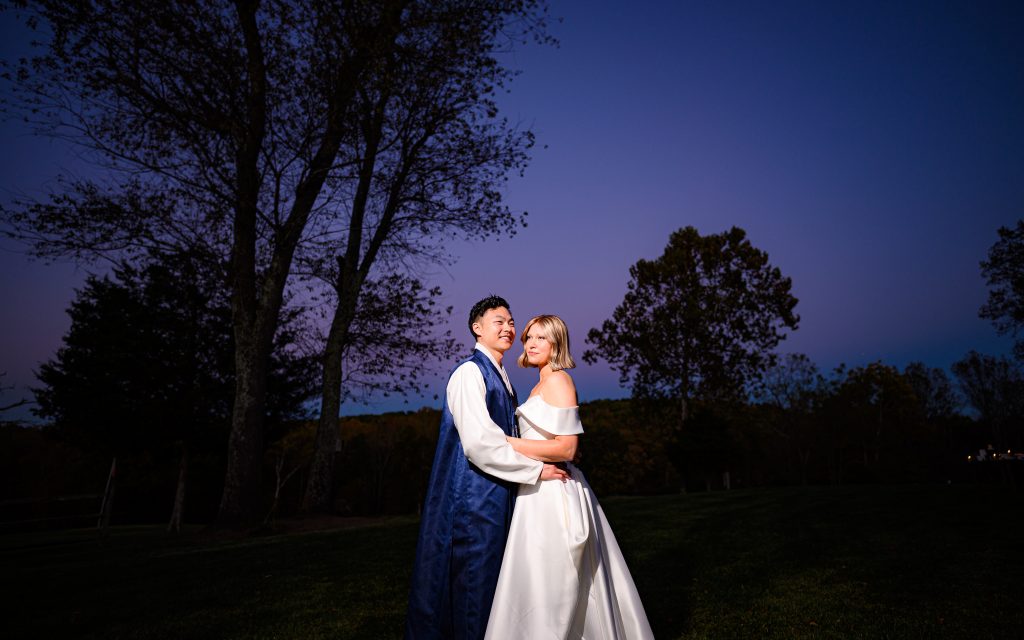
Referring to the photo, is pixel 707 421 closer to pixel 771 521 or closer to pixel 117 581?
pixel 771 521

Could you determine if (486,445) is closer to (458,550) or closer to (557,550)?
(458,550)

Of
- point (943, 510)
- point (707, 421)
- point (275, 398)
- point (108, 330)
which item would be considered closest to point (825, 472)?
point (707, 421)

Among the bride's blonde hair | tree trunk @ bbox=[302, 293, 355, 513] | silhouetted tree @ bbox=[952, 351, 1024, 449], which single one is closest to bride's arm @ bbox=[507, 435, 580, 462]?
the bride's blonde hair

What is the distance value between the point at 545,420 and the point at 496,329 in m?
0.75

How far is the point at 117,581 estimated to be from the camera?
8273 millimetres

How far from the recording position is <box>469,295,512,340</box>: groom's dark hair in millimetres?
4211

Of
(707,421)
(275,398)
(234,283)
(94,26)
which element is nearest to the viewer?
(94,26)

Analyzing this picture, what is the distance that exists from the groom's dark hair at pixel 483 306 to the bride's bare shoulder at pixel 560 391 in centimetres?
65

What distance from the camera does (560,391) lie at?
397cm

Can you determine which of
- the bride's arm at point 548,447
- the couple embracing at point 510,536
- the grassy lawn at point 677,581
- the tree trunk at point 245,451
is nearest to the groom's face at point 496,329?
the couple embracing at point 510,536

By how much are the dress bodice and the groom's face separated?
0.46 metres

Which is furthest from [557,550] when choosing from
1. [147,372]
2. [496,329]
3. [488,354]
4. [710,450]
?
[710,450]

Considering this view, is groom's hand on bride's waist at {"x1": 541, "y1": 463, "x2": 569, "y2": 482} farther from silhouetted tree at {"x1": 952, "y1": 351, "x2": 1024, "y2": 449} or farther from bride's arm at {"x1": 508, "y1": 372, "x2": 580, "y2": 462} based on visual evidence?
silhouetted tree at {"x1": 952, "y1": 351, "x2": 1024, "y2": 449}

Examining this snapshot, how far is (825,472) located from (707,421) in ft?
74.9
